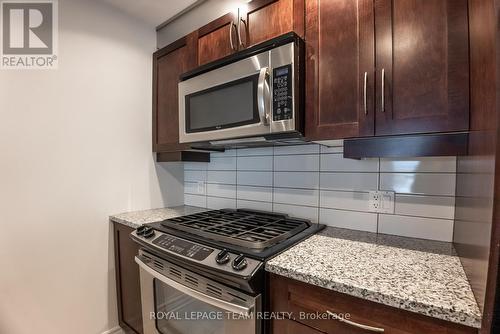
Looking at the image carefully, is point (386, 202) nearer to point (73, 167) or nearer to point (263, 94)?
point (263, 94)

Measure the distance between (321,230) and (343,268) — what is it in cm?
47

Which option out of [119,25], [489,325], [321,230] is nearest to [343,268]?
[489,325]

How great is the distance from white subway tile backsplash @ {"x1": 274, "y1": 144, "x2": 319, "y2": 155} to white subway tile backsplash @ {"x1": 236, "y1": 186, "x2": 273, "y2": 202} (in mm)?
255

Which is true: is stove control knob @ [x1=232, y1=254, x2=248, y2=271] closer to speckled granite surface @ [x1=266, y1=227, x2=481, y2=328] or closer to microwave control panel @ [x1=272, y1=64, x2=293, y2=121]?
speckled granite surface @ [x1=266, y1=227, x2=481, y2=328]

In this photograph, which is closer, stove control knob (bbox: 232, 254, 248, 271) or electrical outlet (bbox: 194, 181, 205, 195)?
stove control knob (bbox: 232, 254, 248, 271)

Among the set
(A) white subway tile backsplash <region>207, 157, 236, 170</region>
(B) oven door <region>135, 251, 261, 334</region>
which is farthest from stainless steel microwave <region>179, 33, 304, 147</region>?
(B) oven door <region>135, 251, 261, 334</region>

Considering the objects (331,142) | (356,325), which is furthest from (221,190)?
(356,325)

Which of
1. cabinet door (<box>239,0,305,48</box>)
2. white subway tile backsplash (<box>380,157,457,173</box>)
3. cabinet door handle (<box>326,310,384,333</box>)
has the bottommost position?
cabinet door handle (<box>326,310,384,333</box>)

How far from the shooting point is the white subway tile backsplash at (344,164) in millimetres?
1207

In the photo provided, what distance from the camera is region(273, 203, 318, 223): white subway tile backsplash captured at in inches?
54.4

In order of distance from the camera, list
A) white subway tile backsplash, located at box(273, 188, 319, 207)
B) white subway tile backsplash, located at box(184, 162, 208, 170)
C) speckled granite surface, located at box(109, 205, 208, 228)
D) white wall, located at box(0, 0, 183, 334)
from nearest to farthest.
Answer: white wall, located at box(0, 0, 183, 334)
white subway tile backsplash, located at box(273, 188, 319, 207)
speckled granite surface, located at box(109, 205, 208, 228)
white subway tile backsplash, located at box(184, 162, 208, 170)

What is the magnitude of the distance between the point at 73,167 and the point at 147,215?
535 mm

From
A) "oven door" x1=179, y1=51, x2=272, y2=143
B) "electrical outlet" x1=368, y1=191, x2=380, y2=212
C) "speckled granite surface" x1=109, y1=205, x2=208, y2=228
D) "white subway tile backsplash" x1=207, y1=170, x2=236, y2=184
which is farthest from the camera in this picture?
"white subway tile backsplash" x1=207, y1=170, x2=236, y2=184

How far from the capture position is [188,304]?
1108 mm
